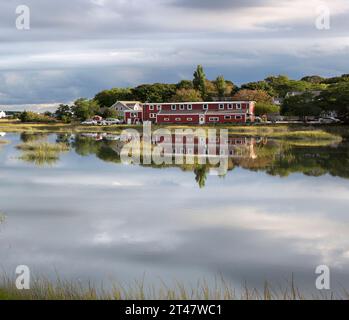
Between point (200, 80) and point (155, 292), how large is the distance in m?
86.3

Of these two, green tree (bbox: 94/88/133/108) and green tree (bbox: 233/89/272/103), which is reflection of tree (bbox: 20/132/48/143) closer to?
green tree (bbox: 233/89/272/103)

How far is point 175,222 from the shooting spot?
15.5 m

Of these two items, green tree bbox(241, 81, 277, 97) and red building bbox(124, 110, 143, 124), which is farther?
green tree bbox(241, 81, 277, 97)

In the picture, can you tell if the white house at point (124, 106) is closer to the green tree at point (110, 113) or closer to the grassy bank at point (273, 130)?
the green tree at point (110, 113)

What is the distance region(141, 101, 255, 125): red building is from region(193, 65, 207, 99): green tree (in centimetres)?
1647

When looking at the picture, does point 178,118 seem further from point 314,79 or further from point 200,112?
point 314,79

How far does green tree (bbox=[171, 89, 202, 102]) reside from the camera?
85625 millimetres

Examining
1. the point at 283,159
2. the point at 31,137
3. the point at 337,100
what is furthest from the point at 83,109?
the point at 283,159

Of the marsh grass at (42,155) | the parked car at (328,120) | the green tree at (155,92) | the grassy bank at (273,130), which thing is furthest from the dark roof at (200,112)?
the marsh grass at (42,155)

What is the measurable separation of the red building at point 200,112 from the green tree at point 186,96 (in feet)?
25.0

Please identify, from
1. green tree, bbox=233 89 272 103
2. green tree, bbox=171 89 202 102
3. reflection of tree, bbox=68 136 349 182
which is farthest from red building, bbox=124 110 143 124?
reflection of tree, bbox=68 136 349 182

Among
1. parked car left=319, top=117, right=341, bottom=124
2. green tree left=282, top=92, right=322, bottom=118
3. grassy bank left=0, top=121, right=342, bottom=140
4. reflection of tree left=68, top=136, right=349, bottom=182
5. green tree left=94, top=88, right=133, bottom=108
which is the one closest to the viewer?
reflection of tree left=68, top=136, right=349, bottom=182
